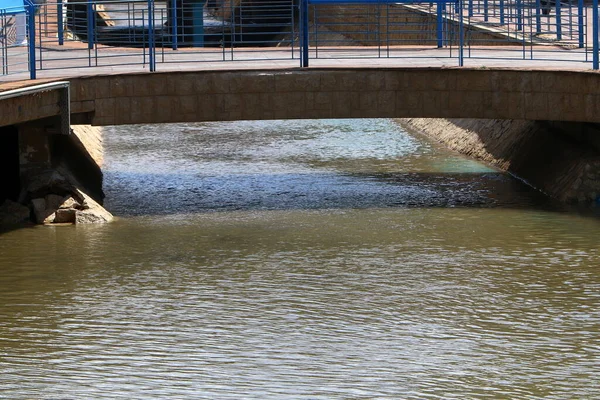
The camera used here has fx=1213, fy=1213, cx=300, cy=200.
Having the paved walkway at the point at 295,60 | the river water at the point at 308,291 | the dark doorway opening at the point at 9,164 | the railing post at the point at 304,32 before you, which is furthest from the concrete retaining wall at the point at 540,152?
the dark doorway opening at the point at 9,164

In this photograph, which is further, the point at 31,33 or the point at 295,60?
the point at 295,60

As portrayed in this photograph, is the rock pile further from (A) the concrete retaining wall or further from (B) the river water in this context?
Result: (A) the concrete retaining wall

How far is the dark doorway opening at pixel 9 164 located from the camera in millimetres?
18672

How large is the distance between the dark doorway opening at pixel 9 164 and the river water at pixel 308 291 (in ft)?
5.27

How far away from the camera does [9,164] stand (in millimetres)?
18859

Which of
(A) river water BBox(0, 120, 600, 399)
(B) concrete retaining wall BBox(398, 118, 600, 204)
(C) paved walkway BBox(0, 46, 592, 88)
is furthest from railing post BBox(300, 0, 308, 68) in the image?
(B) concrete retaining wall BBox(398, 118, 600, 204)

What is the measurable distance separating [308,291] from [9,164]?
23.5ft

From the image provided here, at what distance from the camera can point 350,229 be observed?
17047mm

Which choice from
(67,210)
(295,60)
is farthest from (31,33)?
(295,60)

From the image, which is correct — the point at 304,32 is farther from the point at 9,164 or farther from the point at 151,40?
the point at 9,164

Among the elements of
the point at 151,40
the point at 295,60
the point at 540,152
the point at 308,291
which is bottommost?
the point at 308,291

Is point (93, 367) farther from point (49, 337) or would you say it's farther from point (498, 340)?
point (498, 340)

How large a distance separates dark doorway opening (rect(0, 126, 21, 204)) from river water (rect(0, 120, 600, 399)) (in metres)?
1.61

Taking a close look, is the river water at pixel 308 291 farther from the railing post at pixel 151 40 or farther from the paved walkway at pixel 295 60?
the railing post at pixel 151 40
